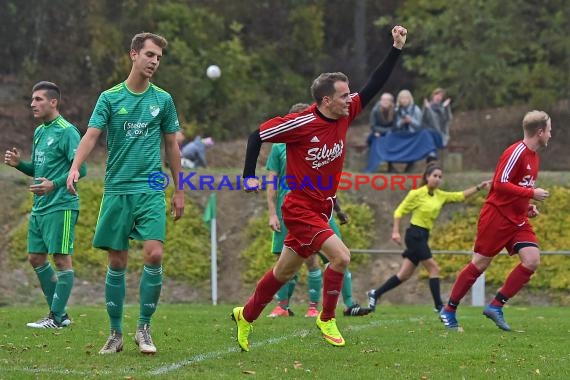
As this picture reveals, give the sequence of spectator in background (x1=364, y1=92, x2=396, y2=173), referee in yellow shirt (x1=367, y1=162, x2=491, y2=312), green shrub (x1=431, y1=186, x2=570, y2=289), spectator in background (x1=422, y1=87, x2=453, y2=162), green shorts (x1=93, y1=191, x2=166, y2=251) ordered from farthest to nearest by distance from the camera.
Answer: spectator in background (x1=422, y1=87, x2=453, y2=162) → spectator in background (x1=364, y1=92, x2=396, y2=173) → green shrub (x1=431, y1=186, x2=570, y2=289) → referee in yellow shirt (x1=367, y1=162, x2=491, y2=312) → green shorts (x1=93, y1=191, x2=166, y2=251)

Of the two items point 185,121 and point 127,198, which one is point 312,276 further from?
point 185,121

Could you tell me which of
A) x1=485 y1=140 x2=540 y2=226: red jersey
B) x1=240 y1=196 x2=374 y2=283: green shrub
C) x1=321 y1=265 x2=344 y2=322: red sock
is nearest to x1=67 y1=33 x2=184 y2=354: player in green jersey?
x1=321 y1=265 x2=344 y2=322: red sock

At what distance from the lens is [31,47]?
32.6 metres

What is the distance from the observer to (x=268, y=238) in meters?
21.6

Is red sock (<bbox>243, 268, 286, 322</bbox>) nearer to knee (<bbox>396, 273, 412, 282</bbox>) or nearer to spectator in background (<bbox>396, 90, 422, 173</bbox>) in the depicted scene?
knee (<bbox>396, 273, 412, 282</bbox>)

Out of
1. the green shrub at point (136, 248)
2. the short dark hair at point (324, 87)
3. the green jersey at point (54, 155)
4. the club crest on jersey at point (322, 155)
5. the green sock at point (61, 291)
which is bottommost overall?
the green shrub at point (136, 248)

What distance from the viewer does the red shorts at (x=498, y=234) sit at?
10.7m

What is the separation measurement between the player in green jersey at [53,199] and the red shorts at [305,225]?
2652 mm

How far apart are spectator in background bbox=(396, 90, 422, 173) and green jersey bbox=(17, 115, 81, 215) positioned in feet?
44.2

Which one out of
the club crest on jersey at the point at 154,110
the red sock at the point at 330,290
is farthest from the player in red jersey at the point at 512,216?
the club crest on jersey at the point at 154,110

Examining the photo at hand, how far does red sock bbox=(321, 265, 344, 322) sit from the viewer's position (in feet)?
28.8

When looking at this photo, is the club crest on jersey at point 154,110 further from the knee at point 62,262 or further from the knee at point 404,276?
the knee at point 404,276

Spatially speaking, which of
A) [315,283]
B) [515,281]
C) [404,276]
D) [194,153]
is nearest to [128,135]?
[515,281]

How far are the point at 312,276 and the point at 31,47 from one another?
21.7 meters
